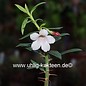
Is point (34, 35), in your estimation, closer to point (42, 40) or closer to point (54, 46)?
point (42, 40)

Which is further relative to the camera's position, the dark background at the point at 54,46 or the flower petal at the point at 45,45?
the dark background at the point at 54,46

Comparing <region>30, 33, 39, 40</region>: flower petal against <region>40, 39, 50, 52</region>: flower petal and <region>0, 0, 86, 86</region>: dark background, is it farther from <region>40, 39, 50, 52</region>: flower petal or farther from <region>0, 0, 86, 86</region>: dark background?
<region>0, 0, 86, 86</region>: dark background

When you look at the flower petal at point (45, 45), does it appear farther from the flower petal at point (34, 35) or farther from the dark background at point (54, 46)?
the dark background at point (54, 46)

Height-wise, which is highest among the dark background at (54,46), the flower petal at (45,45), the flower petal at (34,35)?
the dark background at (54,46)

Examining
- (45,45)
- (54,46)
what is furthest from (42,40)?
(54,46)

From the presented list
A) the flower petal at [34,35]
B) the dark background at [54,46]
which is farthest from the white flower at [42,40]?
the dark background at [54,46]

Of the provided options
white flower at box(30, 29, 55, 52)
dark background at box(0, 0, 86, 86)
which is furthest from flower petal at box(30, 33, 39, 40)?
dark background at box(0, 0, 86, 86)

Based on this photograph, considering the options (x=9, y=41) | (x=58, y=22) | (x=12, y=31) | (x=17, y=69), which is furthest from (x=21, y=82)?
(x=12, y=31)
